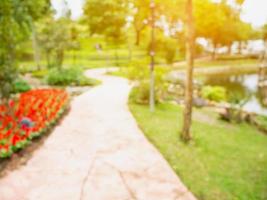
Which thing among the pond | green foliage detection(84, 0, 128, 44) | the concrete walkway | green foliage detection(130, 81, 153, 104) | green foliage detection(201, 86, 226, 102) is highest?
green foliage detection(84, 0, 128, 44)

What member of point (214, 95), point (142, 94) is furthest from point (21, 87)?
point (214, 95)

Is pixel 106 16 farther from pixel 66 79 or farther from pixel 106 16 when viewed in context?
pixel 66 79

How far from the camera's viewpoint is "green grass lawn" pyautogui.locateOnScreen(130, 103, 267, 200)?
16.8 ft

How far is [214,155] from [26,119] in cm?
401

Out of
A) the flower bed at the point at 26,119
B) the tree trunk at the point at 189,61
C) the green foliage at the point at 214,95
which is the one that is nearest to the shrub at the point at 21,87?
the flower bed at the point at 26,119

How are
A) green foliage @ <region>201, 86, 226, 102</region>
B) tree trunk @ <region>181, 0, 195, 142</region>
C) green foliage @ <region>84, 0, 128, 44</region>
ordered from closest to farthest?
tree trunk @ <region>181, 0, 195, 142</region> → green foliage @ <region>201, 86, 226, 102</region> → green foliage @ <region>84, 0, 128, 44</region>

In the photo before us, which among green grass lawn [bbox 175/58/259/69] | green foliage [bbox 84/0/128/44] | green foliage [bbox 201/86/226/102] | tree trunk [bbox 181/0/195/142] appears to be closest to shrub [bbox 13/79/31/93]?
tree trunk [bbox 181/0/195/142]

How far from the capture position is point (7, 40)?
7379 mm

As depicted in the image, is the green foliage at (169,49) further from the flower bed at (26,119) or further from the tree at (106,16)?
the flower bed at (26,119)

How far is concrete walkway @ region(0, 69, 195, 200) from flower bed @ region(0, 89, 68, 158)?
13.6 inches

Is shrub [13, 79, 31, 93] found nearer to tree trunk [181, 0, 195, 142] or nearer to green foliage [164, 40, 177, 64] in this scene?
tree trunk [181, 0, 195, 142]

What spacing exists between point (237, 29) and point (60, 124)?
37.2 metres

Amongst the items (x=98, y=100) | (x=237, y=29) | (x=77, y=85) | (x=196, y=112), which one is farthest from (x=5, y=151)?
(x=237, y=29)

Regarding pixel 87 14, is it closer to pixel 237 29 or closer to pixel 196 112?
pixel 237 29
